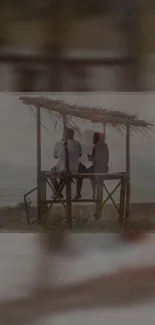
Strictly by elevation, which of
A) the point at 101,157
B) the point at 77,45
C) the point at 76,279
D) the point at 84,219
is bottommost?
the point at 76,279

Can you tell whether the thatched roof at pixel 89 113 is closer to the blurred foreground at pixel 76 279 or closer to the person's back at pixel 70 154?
the person's back at pixel 70 154

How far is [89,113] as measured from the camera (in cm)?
70

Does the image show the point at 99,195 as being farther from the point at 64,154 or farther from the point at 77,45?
the point at 77,45

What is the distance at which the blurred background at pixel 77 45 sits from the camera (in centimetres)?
69

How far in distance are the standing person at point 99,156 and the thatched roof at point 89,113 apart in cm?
3

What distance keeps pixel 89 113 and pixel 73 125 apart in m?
0.03

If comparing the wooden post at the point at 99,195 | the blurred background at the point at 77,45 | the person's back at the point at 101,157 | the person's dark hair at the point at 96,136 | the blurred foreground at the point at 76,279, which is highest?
the blurred background at the point at 77,45

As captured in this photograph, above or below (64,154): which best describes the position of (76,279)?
below

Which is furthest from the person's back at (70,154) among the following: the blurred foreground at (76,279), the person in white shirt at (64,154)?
the blurred foreground at (76,279)

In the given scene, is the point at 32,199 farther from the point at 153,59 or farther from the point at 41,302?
the point at 153,59

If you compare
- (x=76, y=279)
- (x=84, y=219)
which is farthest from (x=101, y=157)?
(x=76, y=279)

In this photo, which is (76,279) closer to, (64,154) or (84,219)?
(84,219)

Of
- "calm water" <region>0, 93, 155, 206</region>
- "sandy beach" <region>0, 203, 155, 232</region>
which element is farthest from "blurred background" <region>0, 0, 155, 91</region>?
"sandy beach" <region>0, 203, 155, 232</region>

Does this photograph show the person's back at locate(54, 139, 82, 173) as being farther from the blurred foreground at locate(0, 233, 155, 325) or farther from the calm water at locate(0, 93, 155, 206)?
the blurred foreground at locate(0, 233, 155, 325)
